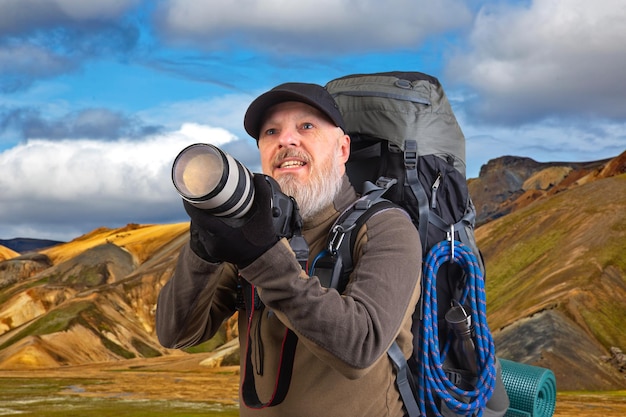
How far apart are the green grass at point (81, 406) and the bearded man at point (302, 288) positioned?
30.0 m

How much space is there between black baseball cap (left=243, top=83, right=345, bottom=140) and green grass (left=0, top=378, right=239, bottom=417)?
30.2 m

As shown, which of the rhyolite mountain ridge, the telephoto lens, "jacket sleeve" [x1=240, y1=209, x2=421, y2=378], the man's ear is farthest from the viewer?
the rhyolite mountain ridge

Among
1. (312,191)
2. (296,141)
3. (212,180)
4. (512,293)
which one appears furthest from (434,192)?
(512,293)

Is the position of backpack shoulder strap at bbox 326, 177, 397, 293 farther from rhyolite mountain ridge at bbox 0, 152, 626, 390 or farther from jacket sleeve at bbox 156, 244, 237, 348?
rhyolite mountain ridge at bbox 0, 152, 626, 390

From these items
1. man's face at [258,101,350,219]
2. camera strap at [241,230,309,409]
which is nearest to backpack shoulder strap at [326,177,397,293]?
camera strap at [241,230,309,409]

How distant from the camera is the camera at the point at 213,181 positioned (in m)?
3.59

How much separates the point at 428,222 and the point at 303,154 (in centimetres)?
102

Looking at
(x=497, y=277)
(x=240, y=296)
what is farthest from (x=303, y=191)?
(x=497, y=277)

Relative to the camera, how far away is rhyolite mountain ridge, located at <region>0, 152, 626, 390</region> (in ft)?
165

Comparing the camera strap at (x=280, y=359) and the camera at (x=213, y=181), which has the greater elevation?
the camera at (x=213, y=181)

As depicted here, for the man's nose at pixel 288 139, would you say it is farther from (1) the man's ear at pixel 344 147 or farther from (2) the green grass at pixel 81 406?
(2) the green grass at pixel 81 406

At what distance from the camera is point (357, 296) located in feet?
13.3

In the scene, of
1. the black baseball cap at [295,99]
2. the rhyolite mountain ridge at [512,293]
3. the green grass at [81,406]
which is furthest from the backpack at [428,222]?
the rhyolite mountain ridge at [512,293]

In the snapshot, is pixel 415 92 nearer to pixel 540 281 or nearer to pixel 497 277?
pixel 540 281
